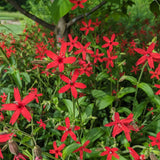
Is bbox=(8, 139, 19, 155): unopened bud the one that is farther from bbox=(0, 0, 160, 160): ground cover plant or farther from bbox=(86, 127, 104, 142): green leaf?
bbox=(86, 127, 104, 142): green leaf

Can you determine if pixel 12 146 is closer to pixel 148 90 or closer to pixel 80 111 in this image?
pixel 80 111

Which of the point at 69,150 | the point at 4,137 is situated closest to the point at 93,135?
the point at 69,150

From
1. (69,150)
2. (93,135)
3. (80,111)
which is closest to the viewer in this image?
(69,150)

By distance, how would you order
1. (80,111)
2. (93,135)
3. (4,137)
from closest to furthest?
(4,137), (93,135), (80,111)

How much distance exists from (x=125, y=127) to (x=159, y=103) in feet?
1.16

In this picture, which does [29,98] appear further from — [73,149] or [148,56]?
[148,56]

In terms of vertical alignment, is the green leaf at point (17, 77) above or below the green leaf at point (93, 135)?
above

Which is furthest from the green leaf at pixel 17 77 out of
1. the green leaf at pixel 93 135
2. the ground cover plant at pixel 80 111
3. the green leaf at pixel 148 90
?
the green leaf at pixel 148 90

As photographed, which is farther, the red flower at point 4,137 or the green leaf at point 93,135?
the green leaf at point 93,135

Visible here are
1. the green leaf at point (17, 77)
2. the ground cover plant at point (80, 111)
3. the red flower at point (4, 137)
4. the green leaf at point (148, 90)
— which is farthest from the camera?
the green leaf at point (17, 77)

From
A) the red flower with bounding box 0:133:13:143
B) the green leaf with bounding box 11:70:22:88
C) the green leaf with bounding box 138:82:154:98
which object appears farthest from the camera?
the green leaf with bounding box 11:70:22:88

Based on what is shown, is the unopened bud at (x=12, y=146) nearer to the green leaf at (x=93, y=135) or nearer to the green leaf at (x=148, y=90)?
the green leaf at (x=93, y=135)

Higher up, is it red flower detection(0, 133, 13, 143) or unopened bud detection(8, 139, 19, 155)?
red flower detection(0, 133, 13, 143)

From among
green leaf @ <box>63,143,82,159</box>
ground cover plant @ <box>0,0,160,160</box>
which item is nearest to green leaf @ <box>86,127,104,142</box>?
ground cover plant @ <box>0,0,160,160</box>
